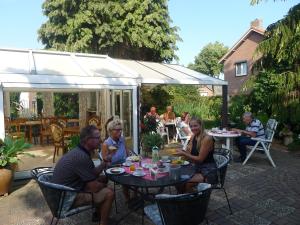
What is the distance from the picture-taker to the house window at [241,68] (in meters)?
22.8

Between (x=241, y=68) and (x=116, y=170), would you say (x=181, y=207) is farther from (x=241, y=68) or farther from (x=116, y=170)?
(x=241, y=68)

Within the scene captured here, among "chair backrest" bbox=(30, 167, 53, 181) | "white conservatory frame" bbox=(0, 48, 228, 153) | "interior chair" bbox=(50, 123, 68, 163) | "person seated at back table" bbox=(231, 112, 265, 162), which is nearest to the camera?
"chair backrest" bbox=(30, 167, 53, 181)

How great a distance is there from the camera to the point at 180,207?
268 cm

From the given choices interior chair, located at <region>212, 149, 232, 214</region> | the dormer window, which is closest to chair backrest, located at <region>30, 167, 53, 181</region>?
interior chair, located at <region>212, 149, 232, 214</region>

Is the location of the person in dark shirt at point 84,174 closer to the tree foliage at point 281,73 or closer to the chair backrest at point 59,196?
the chair backrest at point 59,196

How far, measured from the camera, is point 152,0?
594 inches

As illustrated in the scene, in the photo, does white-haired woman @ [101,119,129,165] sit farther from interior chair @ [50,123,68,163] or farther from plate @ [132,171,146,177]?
interior chair @ [50,123,68,163]

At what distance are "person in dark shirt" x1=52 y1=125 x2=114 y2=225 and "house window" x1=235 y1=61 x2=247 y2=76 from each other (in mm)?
21277

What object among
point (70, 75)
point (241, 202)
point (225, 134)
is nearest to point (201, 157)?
point (241, 202)

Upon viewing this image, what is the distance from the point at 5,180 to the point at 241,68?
21152mm

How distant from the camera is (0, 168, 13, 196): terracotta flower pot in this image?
5.03 m

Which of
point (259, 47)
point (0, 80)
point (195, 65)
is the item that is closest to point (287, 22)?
point (259, 47)

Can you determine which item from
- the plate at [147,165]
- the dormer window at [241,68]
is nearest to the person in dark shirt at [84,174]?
the plate at [147,165]

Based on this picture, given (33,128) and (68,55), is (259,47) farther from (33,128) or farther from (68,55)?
(33,128)
